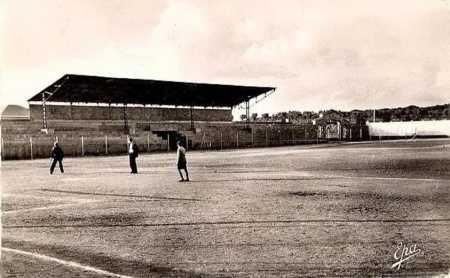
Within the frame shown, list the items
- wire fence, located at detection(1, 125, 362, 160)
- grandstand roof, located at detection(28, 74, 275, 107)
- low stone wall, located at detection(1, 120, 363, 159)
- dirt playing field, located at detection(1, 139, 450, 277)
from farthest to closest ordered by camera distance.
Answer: grandstand roof, located at detection(28, 74, 275, 107)
low stone wall, located at detection(1, 120, 363, 159)
wire fence, located at detection(1, 125, 362, 160)
dirt playing field, located at detection(1, 139, 450, 277)

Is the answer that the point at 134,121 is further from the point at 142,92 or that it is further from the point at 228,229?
the point at 228,229

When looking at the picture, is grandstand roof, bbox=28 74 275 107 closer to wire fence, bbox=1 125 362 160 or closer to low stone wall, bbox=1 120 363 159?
low stone wall, bbox=1 120 363 159

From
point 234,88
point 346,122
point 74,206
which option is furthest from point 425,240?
point 346,122

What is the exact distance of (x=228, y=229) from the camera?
7.95 m

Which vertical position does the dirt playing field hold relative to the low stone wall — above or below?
below

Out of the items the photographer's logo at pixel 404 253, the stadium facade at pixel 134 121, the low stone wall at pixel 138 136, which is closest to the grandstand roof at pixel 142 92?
the stadium facade at pixel 134 121

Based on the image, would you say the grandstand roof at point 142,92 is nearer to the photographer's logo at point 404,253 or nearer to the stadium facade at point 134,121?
the stadium facade at point 134,121

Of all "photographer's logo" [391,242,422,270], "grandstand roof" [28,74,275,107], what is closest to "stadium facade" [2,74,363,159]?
"grandstand roof" [28,74,275,107]

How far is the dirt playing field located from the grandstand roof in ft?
84.4

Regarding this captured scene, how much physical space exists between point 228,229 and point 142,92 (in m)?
38.6

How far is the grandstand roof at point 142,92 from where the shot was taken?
39281mm

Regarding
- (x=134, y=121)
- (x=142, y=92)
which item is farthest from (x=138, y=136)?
(x=134, y=121)

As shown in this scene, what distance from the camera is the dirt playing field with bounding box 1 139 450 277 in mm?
5855

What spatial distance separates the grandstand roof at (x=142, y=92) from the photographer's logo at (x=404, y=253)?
110 feet
